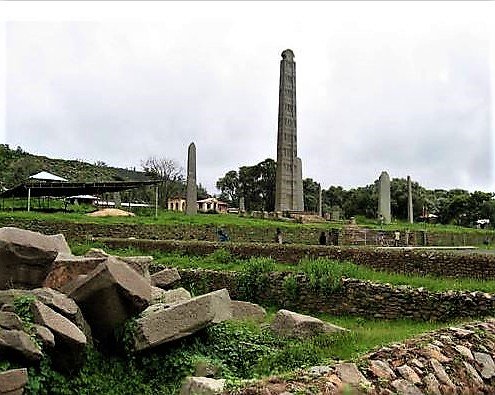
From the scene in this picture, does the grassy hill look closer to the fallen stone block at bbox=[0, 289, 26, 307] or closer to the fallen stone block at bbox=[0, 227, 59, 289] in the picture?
the fallen stone block at bbox=[0, 227, 59, 289]

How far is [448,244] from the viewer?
1203 inches

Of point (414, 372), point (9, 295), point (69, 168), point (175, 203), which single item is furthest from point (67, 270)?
point (69, 168)

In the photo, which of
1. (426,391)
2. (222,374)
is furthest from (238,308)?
(426,391)

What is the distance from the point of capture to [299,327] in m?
10.2

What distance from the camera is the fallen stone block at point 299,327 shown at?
33.1ft

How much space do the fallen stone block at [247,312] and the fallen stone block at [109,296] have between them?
3259mm

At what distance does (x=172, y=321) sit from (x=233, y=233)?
17.2 meters

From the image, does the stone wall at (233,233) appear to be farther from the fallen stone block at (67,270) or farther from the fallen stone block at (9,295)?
the fallen stone block at (9,295)

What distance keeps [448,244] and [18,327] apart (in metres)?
25.8

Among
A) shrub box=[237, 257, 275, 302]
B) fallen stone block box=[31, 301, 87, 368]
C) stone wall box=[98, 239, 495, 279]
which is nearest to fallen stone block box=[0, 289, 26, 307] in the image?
fallen stone block box=[31, 301, 87, 368]

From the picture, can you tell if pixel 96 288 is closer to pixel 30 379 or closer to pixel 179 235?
pixel 30 379

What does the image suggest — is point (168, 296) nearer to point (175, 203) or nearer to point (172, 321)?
point (172, 321)

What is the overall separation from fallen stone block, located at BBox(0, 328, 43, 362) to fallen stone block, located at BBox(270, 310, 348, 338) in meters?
4.04

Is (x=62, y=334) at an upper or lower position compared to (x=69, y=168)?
lower
